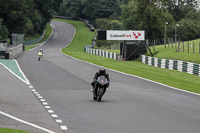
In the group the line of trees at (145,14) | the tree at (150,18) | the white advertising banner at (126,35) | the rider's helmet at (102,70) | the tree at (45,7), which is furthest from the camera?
the tree at (45,7)

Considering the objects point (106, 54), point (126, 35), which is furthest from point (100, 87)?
point (106, 54)

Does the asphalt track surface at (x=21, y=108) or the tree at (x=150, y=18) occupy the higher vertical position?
the tree at (x=150, y=18)

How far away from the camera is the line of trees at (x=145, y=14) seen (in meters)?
99.2

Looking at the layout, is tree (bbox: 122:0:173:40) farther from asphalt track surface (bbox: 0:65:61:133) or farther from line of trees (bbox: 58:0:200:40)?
asphalt track surface (bbox: 0:65:61:133)

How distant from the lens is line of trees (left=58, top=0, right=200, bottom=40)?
99.2m

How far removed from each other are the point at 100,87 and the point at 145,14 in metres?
81.9

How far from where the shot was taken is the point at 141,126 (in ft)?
39.4

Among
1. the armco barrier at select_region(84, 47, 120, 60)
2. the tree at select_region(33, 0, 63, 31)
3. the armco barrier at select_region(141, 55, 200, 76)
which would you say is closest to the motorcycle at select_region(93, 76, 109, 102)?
the armco barrier at select_region(141, 55, 200, 76)

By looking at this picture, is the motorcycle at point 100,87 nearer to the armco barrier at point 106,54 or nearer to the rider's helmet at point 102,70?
the rider's helmet at point 102,70

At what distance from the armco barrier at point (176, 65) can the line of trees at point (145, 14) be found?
50.8 metres

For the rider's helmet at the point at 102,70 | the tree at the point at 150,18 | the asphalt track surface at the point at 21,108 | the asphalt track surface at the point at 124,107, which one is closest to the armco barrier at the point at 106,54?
the tree at the point at 150,18

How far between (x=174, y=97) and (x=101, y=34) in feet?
119

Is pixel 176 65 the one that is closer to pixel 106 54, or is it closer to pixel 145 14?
pixel 106 54

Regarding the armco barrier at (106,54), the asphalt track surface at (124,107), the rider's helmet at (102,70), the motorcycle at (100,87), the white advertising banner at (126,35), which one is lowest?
the armco barrier at (106,54)
